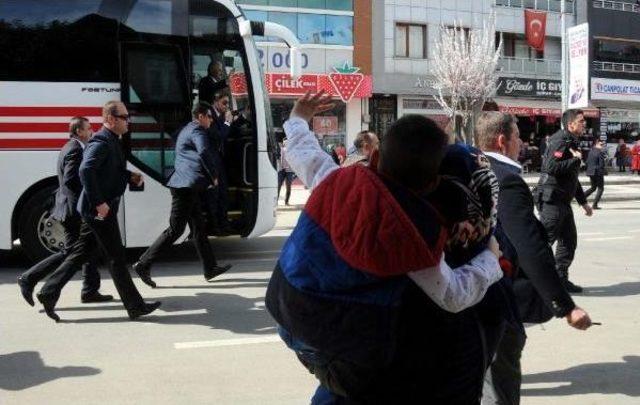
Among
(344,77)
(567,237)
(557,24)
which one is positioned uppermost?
(557,24)

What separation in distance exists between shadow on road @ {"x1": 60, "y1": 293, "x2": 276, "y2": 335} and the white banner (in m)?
19.9

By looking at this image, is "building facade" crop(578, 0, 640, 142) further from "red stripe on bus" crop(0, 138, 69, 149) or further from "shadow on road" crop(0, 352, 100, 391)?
"shadow on road" crop(0, 352, 100, 391)

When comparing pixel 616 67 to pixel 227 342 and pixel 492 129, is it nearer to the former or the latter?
pixel 227 342

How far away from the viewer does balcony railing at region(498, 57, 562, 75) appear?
33531 millimetres

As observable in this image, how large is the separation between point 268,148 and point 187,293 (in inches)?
102

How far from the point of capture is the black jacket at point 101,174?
20.4ft

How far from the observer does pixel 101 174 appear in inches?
248

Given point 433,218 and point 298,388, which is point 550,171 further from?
point 433,218

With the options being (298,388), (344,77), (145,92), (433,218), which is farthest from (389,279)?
(344,77)

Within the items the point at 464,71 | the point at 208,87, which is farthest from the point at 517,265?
the point at 464,71

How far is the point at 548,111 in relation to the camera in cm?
3391

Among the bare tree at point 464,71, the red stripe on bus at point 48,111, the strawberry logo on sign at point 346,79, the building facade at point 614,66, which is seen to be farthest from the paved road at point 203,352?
the building facade at point 614,66

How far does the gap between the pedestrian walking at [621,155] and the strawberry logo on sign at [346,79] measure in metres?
13.5

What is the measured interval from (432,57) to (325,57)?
5.03 metres
